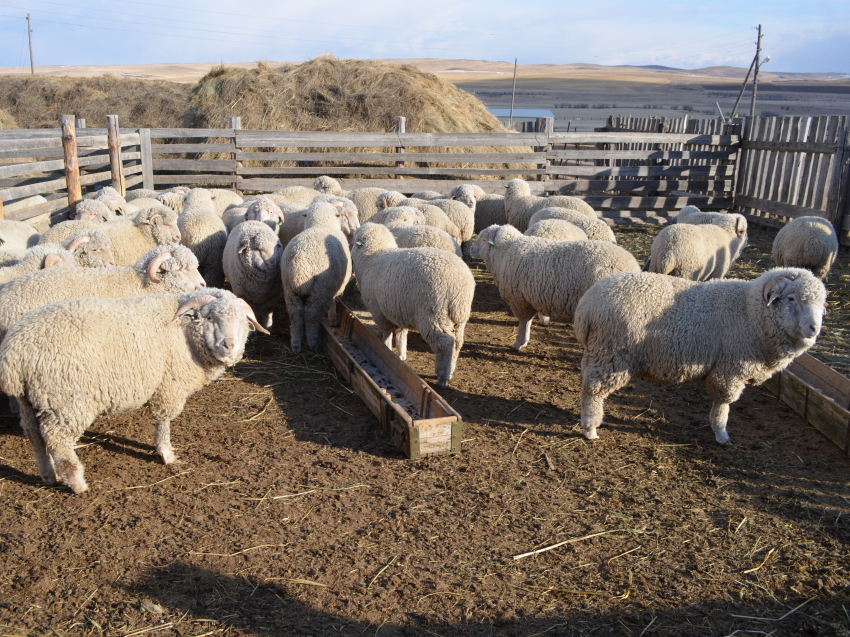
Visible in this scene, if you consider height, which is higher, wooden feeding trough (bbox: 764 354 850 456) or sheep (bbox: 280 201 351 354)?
sheep (bbox: 280 201 351 354)

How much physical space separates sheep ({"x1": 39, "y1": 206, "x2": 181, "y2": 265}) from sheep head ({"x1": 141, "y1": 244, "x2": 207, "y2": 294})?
184 centimetres

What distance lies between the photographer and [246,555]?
3.79m

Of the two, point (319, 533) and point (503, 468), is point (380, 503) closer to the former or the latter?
point (319, 533)

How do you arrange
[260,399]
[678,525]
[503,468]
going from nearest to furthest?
[678,525] < [503,468] < [260,399]

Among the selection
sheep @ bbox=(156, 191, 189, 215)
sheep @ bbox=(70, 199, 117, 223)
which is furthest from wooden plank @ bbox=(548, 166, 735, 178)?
sheep @ bbox=(70, 199, 117, 223)

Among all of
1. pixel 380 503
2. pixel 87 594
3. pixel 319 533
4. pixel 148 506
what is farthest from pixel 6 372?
pixel 380 503

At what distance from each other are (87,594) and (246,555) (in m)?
0.83

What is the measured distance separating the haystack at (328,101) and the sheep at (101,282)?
1250 centimetres

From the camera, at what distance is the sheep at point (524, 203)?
34.0 ft

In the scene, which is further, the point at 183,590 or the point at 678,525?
the point at 678,525

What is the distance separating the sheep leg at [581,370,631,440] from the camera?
16.9 ft

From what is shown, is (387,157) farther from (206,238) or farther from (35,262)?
(35,262)

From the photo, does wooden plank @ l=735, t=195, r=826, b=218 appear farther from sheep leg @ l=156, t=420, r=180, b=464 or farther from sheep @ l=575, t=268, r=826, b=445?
sheep leg @ l=156, t=420, r=180, b=464

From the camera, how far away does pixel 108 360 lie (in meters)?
4.20
